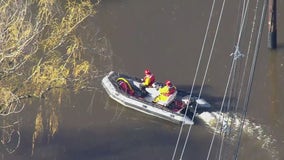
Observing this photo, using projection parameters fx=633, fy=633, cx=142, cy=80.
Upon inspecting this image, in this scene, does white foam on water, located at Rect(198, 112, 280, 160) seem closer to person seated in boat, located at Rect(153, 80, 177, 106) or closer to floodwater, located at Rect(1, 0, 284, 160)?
floodwater, located at Rect(1, 0, 284, 160)

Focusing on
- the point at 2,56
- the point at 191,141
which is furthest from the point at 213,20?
the point at 2,56

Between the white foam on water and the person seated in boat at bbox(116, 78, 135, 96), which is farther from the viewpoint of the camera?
the person seated in boat at bbox(116, 78, 135, 96)

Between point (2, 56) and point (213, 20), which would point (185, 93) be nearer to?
point (213, 20)

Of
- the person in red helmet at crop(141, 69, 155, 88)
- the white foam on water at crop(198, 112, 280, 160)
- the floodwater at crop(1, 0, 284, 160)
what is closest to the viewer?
the white foam on water at crop(198, 112, 280, 160)

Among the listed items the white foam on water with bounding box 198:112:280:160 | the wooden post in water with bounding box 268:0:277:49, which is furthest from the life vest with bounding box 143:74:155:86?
the wooden post in water with bounding box 268:0:277:49

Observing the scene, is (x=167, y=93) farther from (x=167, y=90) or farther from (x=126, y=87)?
(x=126, y=87)
